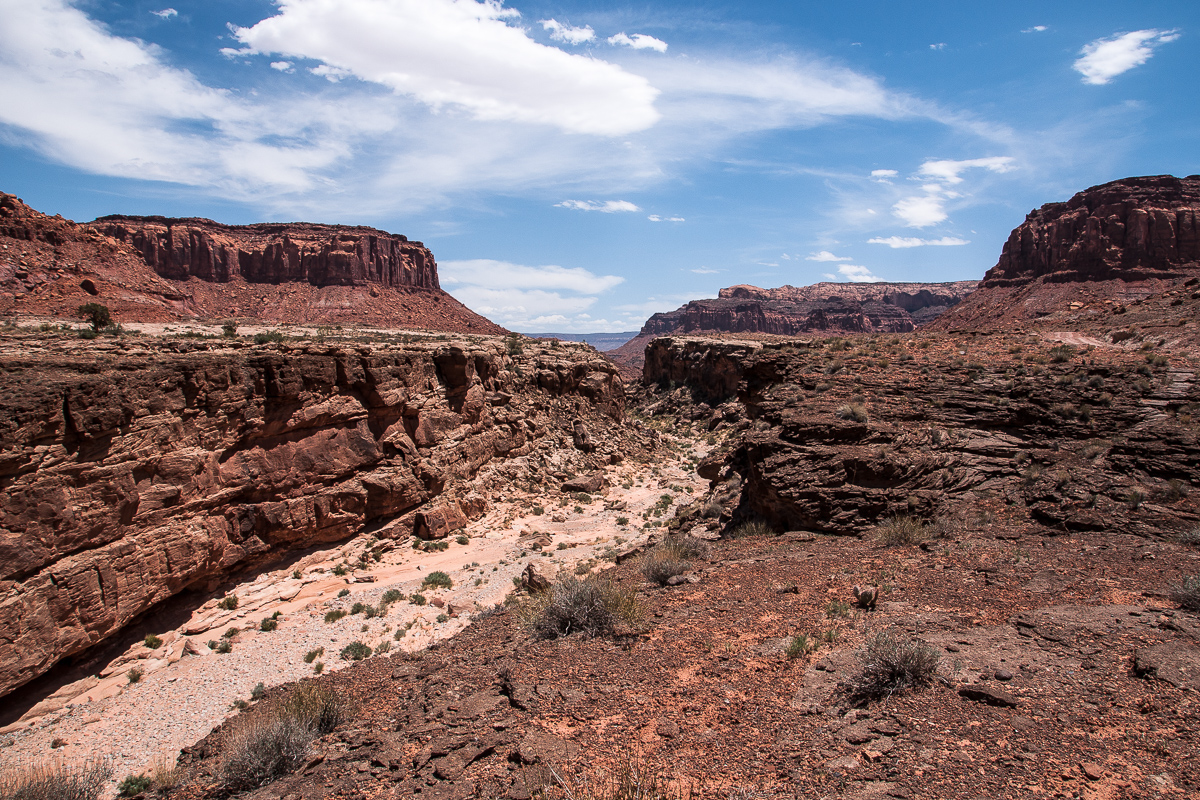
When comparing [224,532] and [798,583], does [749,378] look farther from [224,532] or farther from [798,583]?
[224,532]

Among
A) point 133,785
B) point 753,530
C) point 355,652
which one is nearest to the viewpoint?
point 133,785

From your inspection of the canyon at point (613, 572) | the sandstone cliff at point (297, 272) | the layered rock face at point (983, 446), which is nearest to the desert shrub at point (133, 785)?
the canyon at point (613, 572)

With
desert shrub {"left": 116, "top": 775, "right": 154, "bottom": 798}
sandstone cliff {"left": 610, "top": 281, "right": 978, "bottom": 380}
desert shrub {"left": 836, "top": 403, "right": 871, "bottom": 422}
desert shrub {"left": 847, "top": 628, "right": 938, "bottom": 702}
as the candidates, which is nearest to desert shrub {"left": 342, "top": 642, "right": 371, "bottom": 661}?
desert shrub {"left": 116, "top": 775, "right": 154, "bottom": 798}

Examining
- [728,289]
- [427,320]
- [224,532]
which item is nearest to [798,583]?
[224,532]

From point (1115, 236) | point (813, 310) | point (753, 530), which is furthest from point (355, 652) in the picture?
point (813, 310)

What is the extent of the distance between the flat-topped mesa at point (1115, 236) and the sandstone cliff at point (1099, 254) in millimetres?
93

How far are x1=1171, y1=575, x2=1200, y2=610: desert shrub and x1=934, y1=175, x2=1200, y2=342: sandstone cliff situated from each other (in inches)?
2778

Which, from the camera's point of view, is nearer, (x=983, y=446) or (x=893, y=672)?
(x=893, y=672)

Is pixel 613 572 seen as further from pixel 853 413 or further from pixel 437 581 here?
pixel 853 413

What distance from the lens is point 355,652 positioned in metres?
12.6

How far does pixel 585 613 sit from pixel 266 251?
289ft

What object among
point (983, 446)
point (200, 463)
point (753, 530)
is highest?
point (983, 446)

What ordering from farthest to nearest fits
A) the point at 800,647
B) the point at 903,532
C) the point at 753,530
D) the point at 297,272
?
the point at 297,272 → the point at 753,530 → the point at 903,532 → the point at 800,647

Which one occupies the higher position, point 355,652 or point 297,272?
point 297,272
